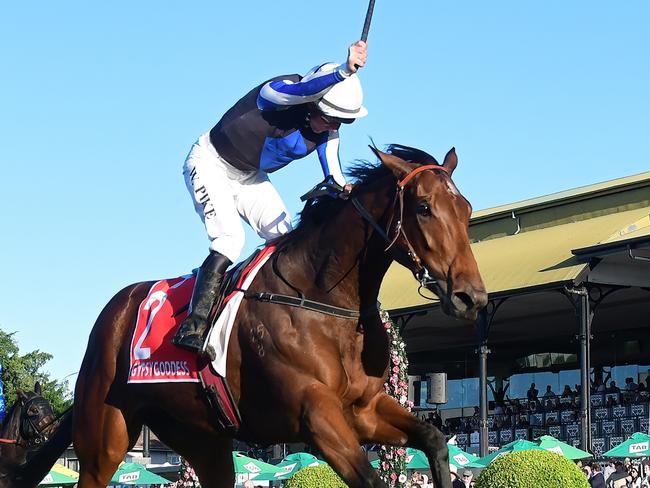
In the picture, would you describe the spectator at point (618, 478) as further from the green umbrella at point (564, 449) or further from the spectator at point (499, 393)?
the spectator at point (499, 393)

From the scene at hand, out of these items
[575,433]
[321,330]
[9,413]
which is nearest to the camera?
[321,330]

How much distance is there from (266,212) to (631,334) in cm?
2862

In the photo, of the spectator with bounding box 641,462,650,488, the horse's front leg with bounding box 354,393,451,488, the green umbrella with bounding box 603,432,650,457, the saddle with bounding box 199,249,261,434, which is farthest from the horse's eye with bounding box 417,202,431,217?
the green umbrella with bounding box 603,432,650,457

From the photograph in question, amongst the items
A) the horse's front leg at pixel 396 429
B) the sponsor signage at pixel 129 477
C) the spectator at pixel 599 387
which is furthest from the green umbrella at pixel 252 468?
the horse's front leg at pixel 396 429

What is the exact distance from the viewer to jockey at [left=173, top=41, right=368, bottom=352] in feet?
20.7

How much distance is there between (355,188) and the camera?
20.3 feet

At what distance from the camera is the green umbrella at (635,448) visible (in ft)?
67.8

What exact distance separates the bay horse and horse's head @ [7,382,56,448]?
4.95 metres

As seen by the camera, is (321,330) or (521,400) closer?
(321,330)

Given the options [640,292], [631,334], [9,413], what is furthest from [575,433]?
[9,413]

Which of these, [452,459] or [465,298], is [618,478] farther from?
[465,298]

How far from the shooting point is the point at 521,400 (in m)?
35.6

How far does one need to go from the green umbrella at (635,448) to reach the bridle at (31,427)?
41.6 feet

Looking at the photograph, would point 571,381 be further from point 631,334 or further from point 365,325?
point 365,325
